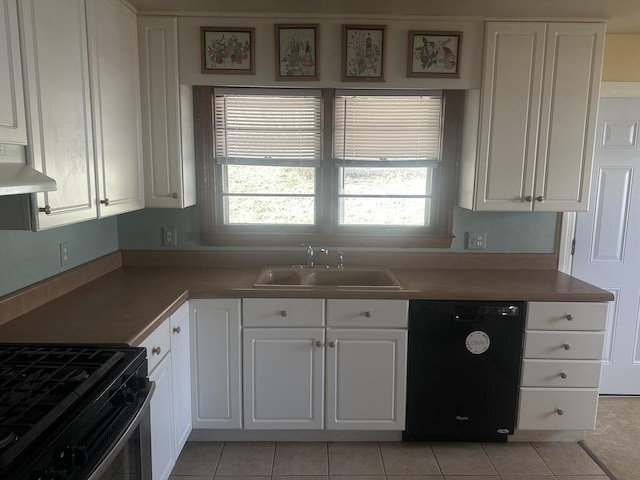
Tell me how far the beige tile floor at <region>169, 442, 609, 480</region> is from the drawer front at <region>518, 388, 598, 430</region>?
0.17 m

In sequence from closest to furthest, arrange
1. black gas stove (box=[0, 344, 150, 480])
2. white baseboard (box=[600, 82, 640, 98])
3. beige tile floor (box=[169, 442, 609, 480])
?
black gas stove (box=[0, 344, 150, 480]) → beige tile floor (box=[169, 442, 609, 480]) → white baseboard (box=[600, 82, 640, 98])

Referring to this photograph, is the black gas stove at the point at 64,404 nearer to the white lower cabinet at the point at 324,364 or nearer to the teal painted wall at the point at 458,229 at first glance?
the white lower cabinet at the point at 324,364

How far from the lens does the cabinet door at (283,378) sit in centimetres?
233

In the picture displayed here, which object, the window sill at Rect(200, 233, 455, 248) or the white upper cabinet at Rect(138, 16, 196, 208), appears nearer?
the white upper cabinet at Rect(138, 16, 196, 208)

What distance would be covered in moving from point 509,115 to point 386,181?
0.81 metres

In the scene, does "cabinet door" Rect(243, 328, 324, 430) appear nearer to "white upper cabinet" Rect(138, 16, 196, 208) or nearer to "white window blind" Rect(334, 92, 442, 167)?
"white upper cabinet" Rect(138, 16, 196, 208)

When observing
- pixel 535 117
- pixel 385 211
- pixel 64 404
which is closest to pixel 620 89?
pixel 535 117

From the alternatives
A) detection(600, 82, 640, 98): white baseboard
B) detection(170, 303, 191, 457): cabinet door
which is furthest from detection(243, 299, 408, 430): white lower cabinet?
detection(600, 82, 640, 98): white baseboard

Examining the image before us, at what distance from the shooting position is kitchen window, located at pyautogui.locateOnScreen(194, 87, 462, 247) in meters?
2.76

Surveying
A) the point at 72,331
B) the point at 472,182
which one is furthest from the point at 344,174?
the point at 72,331

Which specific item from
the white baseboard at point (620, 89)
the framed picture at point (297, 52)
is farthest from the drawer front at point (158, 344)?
the white baseboard at point (620, 89)

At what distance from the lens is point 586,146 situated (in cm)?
246

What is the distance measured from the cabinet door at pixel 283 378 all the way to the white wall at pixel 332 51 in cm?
138

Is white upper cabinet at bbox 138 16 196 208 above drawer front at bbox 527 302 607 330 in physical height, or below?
above
